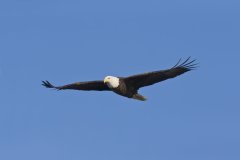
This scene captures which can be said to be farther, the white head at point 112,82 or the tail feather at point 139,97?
the tail feather at point 139,97

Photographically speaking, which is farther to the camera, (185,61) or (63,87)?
(63,87)

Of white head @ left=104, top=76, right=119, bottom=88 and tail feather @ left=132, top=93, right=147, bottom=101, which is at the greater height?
white head @ left=104, top=76, right=119, bottom=88

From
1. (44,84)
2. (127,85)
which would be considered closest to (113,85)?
(127,85)

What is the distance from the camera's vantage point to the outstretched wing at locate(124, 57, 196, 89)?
37.5 meters

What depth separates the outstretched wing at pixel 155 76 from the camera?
37.5 metres

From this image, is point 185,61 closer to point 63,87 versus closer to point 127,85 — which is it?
point 127,85

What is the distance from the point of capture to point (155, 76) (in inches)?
1486

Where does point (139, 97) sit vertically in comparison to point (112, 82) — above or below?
below

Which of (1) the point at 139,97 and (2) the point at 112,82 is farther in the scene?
(1) the point at 139,97

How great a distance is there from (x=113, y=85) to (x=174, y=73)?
225 cm

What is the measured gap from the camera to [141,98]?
3828 cm

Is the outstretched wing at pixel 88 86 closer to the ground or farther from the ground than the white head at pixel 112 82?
farther from the ground

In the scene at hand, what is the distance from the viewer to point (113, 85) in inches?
1481

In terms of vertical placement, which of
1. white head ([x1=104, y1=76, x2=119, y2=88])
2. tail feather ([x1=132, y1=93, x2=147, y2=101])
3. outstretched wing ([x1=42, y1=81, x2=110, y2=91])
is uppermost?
outstretched wing ([x1=42, y1=81, x2=110, y2=91])
